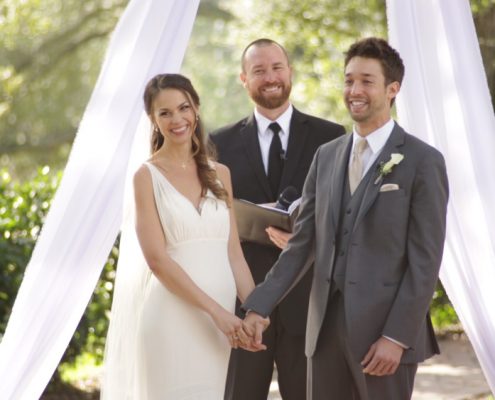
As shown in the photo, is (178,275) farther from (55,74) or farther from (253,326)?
(55,74)

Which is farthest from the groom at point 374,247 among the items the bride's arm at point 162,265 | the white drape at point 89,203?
the white drape at point 89,203

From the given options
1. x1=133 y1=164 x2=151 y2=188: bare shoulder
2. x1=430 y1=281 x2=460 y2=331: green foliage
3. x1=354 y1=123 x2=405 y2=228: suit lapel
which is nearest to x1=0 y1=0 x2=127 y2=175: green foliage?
x1=430 y1=281 x2=460 y2=331: green foliage

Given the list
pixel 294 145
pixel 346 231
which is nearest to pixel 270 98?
pixel 294 145

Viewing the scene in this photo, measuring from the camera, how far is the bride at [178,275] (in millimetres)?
3957

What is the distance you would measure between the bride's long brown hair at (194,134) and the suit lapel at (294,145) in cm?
59

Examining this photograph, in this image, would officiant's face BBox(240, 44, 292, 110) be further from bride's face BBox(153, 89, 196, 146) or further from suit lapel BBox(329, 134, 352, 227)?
suit lapel BBox(329, 134, 352, 227)

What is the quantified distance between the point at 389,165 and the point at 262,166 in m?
1.20

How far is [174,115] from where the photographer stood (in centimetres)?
405

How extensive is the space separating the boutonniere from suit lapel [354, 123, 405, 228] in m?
0.02

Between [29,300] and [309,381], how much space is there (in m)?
1.17

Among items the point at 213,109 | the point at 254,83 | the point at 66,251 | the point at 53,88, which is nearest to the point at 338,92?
the point at 254,83

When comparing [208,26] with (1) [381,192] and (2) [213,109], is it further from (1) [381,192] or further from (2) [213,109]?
(1) [381,192]

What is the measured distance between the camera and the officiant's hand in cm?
432

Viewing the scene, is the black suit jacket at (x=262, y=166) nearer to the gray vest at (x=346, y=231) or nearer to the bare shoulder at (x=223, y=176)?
the bare shoulder at (x=223, y=176)
